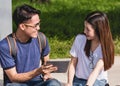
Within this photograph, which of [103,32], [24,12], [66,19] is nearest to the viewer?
[24,12]

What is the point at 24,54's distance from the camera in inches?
157

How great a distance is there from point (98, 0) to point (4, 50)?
8.12 meters

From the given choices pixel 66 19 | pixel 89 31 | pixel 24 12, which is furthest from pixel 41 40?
pixel 66 19

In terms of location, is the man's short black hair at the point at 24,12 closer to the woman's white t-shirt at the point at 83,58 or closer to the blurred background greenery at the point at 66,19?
the woman's white t-shirt at the point at 83,58

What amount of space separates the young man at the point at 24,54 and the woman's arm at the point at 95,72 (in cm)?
28

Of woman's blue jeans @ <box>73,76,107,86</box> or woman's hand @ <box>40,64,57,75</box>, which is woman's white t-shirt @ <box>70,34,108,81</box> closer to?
woman's blue jeans @ <box>73,76,107,86</box>

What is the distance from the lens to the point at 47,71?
373 cm

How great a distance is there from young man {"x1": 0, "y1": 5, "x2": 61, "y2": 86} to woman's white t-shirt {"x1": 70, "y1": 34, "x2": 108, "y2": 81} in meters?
0.32

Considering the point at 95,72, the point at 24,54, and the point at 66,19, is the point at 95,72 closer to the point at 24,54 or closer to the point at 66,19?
the point at 24,54

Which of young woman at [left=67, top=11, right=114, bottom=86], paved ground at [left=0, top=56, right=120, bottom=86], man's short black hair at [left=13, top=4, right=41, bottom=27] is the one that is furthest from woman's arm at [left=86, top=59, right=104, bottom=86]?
paved ground at [left=0, top=56, right=120, bottom=86]

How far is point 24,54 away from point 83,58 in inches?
21.5

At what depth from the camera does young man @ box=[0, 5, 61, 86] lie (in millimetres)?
3895

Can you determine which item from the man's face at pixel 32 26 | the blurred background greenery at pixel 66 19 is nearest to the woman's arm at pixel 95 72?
the man's face at pixel 32 26

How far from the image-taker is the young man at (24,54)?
3895mm
